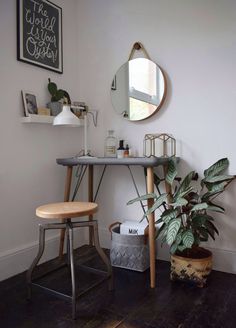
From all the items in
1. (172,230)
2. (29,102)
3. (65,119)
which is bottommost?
(172,230)

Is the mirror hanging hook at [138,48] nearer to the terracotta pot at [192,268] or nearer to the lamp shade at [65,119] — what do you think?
the lamp shade at [65,119]

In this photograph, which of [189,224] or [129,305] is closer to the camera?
[129,305]

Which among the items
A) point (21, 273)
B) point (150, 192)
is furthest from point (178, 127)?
point (21, 273)

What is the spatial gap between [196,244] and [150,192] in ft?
1.43

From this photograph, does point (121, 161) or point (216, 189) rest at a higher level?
point (121, 161)

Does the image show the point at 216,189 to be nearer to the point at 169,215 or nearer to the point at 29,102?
the point at 169,215

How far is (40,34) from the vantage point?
7.30 ft

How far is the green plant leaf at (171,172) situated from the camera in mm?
1923

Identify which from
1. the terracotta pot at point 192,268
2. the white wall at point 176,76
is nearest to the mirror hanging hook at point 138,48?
the white wall at point 176,76

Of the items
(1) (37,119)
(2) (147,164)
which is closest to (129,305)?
(2) (147,164)

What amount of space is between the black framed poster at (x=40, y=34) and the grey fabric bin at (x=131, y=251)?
56.7 inches

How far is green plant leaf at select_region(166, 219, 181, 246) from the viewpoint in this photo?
1676 mm

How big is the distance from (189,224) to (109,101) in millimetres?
1267

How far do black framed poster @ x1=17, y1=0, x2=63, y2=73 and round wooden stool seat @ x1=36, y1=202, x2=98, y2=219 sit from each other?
3.65 ft
